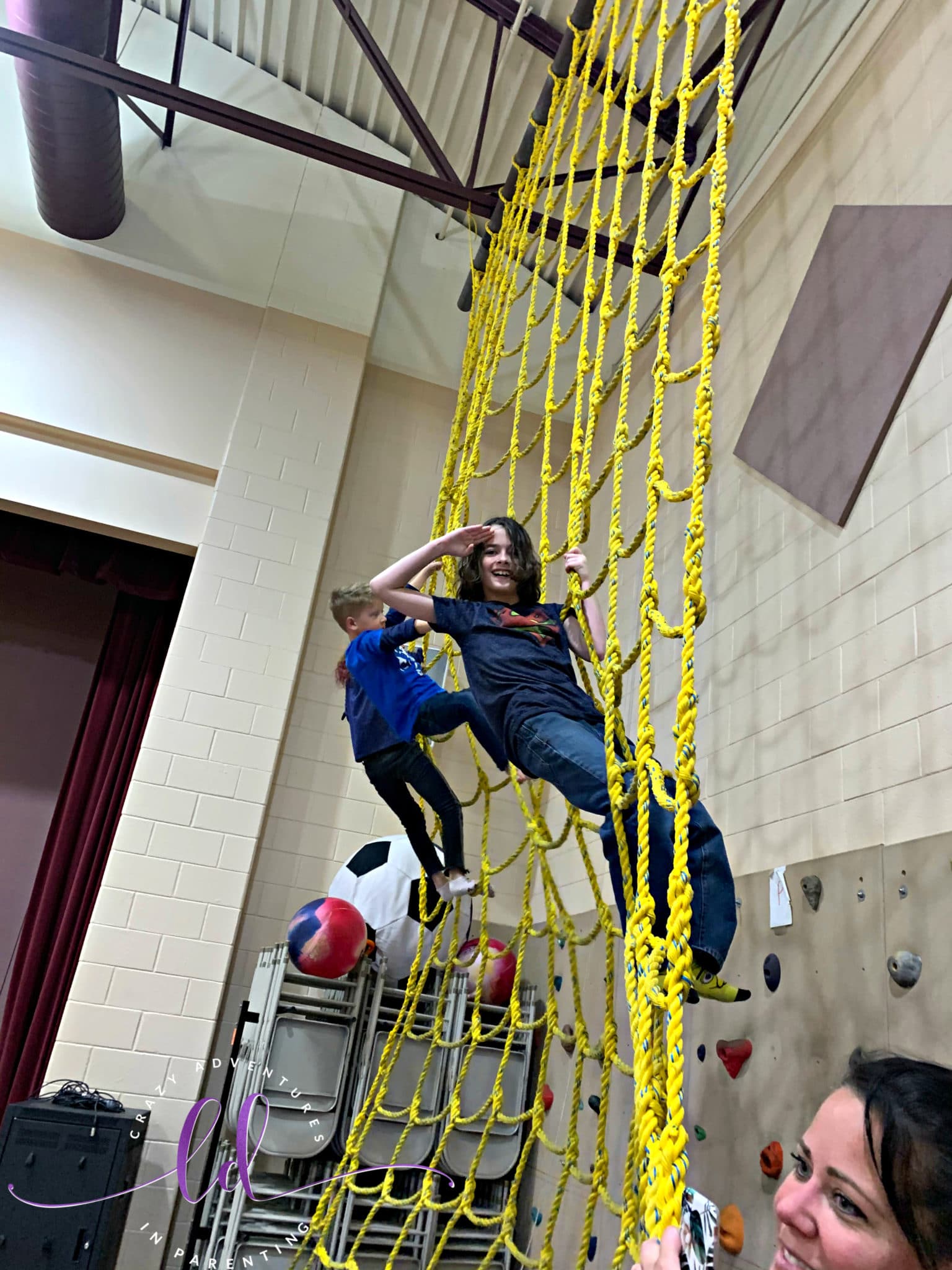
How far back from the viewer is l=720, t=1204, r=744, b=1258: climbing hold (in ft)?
6.14

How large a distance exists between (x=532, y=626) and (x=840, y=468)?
Answer: 960 mm

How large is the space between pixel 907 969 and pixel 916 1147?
90 cm

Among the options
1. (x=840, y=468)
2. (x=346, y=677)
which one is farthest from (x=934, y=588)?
(x=346, y=677)

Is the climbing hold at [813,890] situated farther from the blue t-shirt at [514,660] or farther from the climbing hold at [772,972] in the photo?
the blue t-shirt at [514,660]

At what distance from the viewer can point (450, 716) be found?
2205 mm

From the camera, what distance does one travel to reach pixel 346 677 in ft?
8.34

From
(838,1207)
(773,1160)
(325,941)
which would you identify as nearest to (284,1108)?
(325,941)

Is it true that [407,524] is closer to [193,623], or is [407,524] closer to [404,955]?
[193,623]

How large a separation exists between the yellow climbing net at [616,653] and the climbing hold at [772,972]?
0.85 ft

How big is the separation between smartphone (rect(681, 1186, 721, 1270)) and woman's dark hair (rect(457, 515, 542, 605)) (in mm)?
1257

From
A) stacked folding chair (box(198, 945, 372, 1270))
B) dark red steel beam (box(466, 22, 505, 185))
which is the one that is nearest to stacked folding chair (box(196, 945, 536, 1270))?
stacked folding chair (box(198, 945, 372, 1270))

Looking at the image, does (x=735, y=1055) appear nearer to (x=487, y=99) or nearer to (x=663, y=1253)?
(x=663, y=1253)

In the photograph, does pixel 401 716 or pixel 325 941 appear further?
pixel 325 941

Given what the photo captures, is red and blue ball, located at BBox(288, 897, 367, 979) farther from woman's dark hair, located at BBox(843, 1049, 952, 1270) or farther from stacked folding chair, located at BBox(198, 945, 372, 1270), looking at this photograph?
woman's dark hair, located at BBox(843, 1049, 952, 1270)
